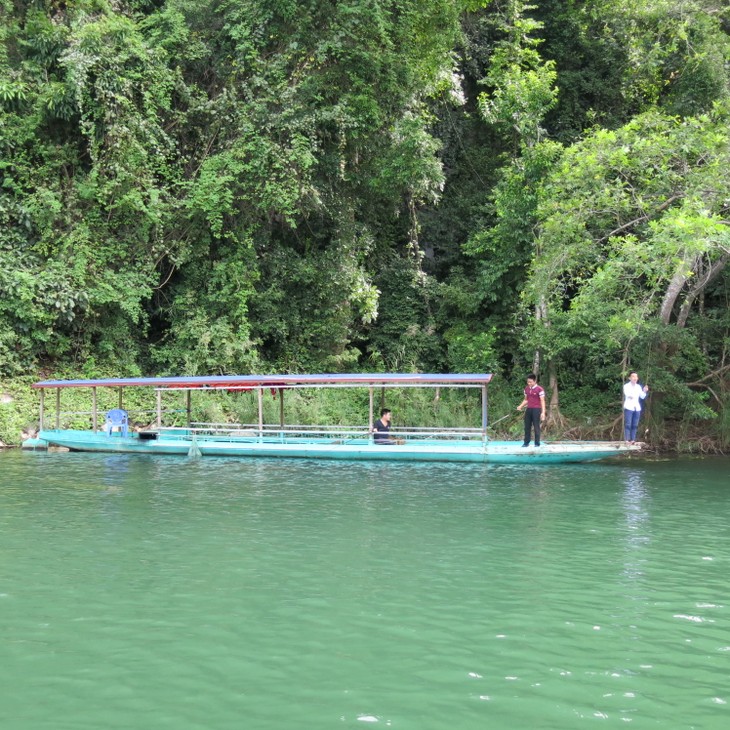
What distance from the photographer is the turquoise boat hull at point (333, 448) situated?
55.6 feet

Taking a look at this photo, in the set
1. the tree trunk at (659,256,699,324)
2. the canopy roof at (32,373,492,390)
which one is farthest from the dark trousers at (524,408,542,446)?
the tree trunk at (659,256,699,324)

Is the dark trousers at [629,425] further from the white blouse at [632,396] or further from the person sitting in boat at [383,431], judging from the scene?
the person sitting in boat at [383,431]

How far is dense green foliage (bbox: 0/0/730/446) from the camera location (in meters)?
22.1

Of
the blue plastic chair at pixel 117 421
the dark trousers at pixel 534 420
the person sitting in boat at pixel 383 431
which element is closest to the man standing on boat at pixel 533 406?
the dark trousers at pixel 534 420

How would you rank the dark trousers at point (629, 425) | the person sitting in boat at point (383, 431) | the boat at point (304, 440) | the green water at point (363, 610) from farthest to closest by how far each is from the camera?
the person sitting in boat at point (383, 431) → the dark trousers at point (629, 425) → the boat at point (304, 440) → the green water at point (363, 610)

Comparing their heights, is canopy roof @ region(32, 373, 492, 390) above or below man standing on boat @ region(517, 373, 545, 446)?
above

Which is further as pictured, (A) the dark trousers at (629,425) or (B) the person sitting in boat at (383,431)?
(B) the person sitting in boat at (383,431)

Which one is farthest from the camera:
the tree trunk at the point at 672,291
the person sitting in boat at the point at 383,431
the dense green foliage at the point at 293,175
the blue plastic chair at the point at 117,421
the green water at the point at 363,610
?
the dense green foliage at the point at 293,175

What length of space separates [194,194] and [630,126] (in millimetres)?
11408

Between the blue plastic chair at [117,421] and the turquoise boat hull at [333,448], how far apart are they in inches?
7.8

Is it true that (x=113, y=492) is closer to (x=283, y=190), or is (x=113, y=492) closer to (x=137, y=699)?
(x=137, y=699)

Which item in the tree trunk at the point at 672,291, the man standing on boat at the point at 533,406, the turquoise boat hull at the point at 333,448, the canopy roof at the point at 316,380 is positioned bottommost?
the turquoise boat hull at the point at 333,448

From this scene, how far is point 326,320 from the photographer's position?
25516mm

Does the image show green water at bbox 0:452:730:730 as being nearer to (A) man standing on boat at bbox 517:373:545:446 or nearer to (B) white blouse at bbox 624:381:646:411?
(A) man standing on boat at bbox 517:373:545:446
